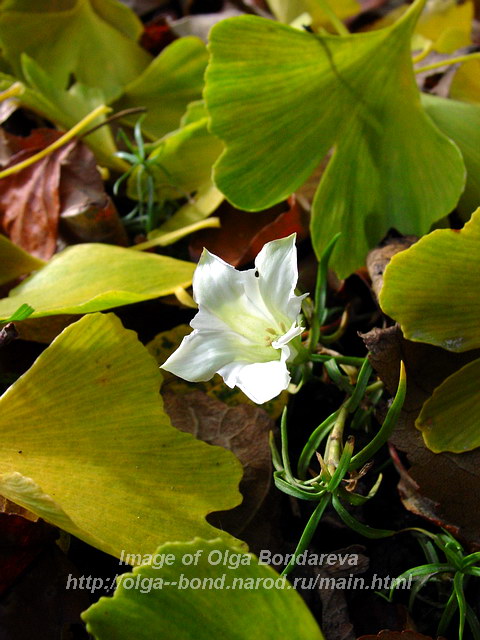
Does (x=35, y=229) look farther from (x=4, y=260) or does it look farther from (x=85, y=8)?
(x=85, y=8)

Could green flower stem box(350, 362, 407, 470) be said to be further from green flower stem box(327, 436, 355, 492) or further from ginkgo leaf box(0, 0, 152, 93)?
ginkgo leaf box(0, 0, 152, 93)

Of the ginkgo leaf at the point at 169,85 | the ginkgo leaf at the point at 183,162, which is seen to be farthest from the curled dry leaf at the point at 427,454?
the ginkgo leaf at the point at 169,85

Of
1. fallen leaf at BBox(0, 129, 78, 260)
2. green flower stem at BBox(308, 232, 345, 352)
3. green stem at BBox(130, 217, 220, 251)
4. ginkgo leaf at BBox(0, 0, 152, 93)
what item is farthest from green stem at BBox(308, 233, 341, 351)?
ginkgo leaf at BBox(0, 0, 152, 93)

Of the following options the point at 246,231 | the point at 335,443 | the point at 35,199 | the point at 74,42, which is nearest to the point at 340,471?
the point at 335,443

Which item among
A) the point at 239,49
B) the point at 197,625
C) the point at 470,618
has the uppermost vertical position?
the point at 239,49

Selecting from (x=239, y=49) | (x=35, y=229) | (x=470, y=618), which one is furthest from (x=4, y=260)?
(x=470, y=618)

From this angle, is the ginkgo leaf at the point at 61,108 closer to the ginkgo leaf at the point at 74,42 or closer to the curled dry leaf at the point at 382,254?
the ginkgo leaf at the point at 74,42

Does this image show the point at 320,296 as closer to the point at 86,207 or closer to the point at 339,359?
the point at 339,359
